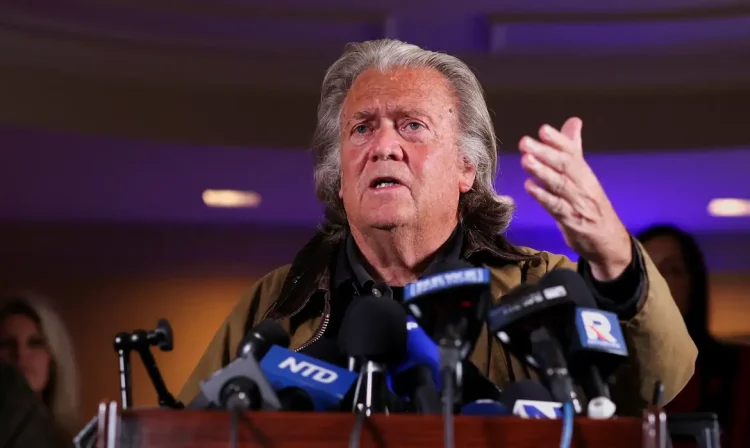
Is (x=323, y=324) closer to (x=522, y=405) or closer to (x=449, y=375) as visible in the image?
(x=522, y=405)

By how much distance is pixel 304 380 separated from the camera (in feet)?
3.66

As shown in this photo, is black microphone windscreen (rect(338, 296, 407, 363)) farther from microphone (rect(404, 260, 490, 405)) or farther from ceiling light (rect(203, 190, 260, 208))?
ceiling light (rect(203, 190, 260, 208))

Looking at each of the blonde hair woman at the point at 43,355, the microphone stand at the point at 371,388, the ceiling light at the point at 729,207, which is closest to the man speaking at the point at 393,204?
the microphone stand at the point at 371,388

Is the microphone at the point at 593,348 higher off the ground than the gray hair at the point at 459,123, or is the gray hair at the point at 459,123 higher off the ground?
the gray hair at the point at 459,123

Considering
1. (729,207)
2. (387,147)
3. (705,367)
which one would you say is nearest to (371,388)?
(387,147)

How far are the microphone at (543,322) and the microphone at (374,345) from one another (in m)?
0.11

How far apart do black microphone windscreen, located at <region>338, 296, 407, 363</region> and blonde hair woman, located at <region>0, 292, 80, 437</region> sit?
2571 millimetres

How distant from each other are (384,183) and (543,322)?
747 millimetres

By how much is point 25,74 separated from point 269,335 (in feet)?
10.2

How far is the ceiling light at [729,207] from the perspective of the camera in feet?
15.6

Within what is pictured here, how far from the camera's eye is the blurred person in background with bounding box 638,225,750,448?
2.69 m

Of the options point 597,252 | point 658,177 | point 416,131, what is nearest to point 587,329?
point 597,252

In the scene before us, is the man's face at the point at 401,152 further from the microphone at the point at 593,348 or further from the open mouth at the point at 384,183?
the microphone at the point at 593,348

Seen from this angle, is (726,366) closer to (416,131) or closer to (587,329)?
(416,131)
